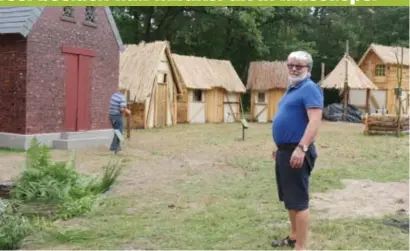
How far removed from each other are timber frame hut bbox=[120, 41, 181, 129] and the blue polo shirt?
63.2 ft

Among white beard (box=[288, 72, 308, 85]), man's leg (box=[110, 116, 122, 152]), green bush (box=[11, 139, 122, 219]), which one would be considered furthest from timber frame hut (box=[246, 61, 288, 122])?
white beard (box=[288, 72, 308, 85])

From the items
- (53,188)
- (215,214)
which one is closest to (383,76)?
(215,214)

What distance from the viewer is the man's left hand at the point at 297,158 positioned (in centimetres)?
457

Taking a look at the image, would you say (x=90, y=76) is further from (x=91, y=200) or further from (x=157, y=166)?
(x=91, y=200)

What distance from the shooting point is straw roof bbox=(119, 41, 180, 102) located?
24203mm

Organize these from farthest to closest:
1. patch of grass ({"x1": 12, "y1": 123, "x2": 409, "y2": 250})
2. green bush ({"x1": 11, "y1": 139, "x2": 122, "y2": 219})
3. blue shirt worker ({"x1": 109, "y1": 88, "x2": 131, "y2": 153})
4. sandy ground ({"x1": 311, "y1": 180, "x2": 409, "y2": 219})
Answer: blue shirt worker ({"x1": 109, "y1": 88, "x2": 131, "y2": 153}), sandy ground ({"x1": 311, "y1": 180, "x2": 409, "y2": 219}), green bush ({"x1": 11, "y1": 139, "x2": 122, "y2": 219}), patch of grass ({"x1": 12, "y1": 123, "x2": 409, "y2": 250})

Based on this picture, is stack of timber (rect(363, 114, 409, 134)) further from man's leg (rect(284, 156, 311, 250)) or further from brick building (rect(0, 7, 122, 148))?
man's leg (rect(284, 156, 311, 250))

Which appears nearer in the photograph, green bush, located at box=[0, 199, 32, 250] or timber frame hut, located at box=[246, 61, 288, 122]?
green bush, located at box=[0, 199, 32, 250]

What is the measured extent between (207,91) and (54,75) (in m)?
15.7

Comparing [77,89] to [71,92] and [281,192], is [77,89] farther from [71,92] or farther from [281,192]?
[281,192]

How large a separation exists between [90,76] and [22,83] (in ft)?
9.19

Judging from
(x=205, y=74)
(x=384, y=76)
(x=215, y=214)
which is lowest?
(x=215, y=214)

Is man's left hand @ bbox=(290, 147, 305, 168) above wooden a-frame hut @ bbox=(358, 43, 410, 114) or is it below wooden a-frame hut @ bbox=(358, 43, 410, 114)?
below

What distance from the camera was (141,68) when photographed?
2506 cm
